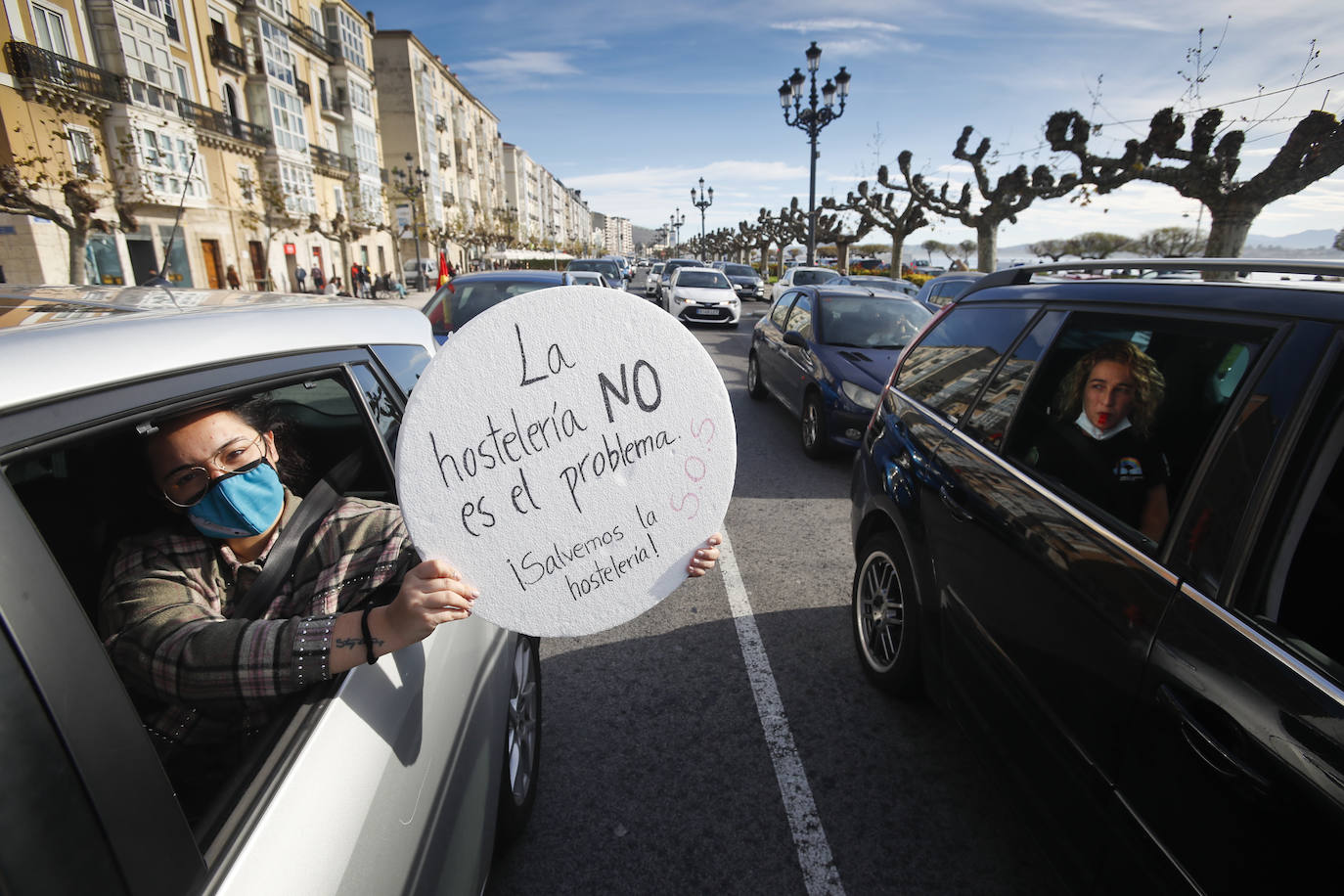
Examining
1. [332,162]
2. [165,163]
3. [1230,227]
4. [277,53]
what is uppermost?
[277,53]

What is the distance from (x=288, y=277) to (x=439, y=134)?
115 ft

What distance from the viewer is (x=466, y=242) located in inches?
2242

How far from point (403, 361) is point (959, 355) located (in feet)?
7.68

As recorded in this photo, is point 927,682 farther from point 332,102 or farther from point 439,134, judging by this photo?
point 439,134

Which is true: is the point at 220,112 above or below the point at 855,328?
above

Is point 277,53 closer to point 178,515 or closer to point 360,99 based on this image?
point 360,99

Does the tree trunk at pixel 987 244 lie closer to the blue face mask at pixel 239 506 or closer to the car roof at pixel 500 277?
the car roof at pixel 500 277

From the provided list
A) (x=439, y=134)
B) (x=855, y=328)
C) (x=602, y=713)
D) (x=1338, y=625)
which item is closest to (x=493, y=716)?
(x=602, y=713)

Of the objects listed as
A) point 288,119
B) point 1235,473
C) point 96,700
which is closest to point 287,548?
point 96,700

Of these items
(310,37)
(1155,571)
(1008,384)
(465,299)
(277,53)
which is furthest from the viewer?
(310,37)

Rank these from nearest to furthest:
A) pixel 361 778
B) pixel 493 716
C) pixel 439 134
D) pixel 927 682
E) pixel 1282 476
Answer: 1. pixel 361 778
2. pixel 1282 476
3. pixel 493 716
4. pixel 927 682
5. pixel 439 134

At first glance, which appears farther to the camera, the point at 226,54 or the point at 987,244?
the point at 226,54

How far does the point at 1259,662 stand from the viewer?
3.97ft

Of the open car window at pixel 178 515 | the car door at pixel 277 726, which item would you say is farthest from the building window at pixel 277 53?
the car door at pixel 277 726
